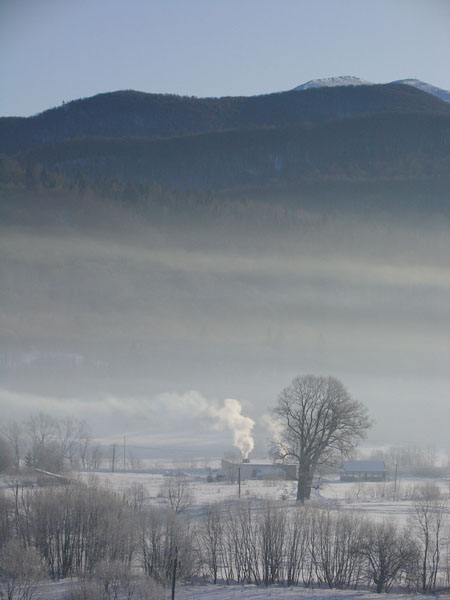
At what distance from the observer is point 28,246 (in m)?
161

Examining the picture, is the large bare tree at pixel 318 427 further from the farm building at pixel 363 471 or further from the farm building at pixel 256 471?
the farm building at pixel 363 471

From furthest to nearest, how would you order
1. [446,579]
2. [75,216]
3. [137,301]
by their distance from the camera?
[75,216] < [137,301] < [446,579]

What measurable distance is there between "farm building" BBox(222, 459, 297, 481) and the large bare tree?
11491 millimetres

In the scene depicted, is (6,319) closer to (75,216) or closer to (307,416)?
(75,216)

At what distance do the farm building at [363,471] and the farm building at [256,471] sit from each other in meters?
8.06

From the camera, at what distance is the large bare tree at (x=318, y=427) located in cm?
4325

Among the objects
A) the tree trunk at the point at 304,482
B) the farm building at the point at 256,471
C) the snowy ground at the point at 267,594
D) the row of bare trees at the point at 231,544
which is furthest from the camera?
the farm building at the point at 256,471

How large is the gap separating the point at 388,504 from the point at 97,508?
16779 millimetres

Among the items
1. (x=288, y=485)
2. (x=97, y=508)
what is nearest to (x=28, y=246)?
(x=288, y=485)

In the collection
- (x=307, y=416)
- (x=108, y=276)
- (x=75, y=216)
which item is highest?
(x=75, y=216)

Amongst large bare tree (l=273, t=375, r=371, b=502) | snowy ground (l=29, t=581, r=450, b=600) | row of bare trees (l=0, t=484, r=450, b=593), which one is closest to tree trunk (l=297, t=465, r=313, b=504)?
large bare tree (l=273, t=375, r=371, b=502)

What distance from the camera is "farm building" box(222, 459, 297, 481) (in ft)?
188

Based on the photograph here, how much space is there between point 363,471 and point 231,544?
40162 mm

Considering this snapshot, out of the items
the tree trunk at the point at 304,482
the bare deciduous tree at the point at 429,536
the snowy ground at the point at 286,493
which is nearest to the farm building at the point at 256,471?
the snowy ground at the point at 286,493
